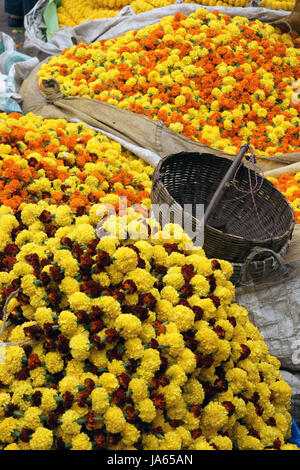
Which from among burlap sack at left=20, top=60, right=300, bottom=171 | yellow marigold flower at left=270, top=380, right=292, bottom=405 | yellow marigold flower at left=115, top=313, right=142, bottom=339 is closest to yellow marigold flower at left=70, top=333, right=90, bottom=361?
yellow marigold flower at left=115, top=313, right=142, bottom=339

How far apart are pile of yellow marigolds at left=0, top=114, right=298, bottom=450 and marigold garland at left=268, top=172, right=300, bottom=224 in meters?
1.32

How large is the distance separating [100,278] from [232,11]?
4240 mm

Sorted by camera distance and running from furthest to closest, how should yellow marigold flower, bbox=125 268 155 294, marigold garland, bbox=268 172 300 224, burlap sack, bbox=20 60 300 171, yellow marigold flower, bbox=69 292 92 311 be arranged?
burlap sack, bbox=20 60 300 171, marigold garland, bbox=268 172 300 224, yellow marigold flower, bbox=125 268 155 294, yellow marigold flower, bbox=69 292 92 311

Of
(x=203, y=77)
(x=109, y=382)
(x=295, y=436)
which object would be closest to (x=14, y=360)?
(x=109, y=382)

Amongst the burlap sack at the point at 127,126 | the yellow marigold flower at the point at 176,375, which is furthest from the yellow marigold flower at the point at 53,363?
the burlap sack at the point at 127,126

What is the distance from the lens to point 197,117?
403 centimetres

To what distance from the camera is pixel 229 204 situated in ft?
10.4

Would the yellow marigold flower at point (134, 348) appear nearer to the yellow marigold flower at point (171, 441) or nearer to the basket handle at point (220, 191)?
the yellow marigold flower at point (171, 441)

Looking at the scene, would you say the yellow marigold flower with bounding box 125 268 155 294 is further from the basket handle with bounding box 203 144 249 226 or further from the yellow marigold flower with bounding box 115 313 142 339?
the basket handle with bounding box 203 144 249 226

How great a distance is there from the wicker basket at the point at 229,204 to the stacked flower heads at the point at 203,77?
2.14ft

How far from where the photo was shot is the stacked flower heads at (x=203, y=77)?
3945 mm

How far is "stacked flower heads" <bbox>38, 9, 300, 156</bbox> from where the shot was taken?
3945mm

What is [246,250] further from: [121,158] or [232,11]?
[232,11]

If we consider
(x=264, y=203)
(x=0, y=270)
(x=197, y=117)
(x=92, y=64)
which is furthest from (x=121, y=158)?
(x=0, y=270)
